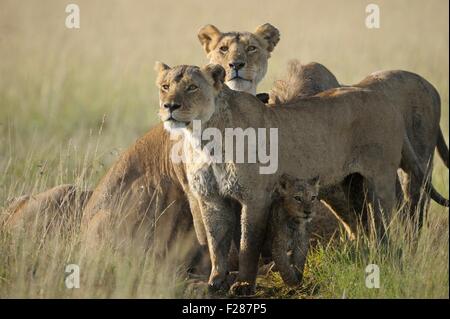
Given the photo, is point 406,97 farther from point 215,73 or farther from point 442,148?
point 215,73

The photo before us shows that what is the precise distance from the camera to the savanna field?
754 centimetres

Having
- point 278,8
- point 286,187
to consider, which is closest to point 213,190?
point 286,187

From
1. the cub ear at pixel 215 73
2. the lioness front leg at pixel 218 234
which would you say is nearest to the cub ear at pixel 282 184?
the lioness front leg at pixel 218 234

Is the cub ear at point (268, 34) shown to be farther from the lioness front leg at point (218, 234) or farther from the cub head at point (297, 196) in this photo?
the lioness front leg at point (218, 234)

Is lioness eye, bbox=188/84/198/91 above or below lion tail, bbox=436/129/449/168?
above

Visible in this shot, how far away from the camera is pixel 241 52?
9125 millimetres

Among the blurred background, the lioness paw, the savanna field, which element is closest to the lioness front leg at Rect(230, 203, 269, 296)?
the lioness paw

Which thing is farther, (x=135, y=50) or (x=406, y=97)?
(x=135, y=50)

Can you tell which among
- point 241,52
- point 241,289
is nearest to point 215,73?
point 241,52

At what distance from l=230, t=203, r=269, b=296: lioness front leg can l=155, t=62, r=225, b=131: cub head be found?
2.51 feet

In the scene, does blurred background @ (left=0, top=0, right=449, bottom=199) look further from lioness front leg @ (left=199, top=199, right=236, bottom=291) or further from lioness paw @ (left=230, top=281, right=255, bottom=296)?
lioness paw @ (left=230, top=281, right=255, bottom=296)

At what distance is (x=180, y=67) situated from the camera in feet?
25.2

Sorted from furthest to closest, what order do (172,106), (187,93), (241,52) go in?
1. (241,52)
2. (187,93)
3. (172,106)

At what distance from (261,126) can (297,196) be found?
579 millimetres
